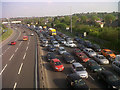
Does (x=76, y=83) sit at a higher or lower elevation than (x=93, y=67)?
lower

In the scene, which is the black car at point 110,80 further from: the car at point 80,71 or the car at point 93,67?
the car at point 93,67

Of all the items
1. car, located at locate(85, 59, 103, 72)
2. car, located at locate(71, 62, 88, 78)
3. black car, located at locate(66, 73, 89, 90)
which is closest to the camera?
black car, located at locate(66, 73, 89, 90)

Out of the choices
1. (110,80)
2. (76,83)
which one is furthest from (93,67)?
(76,83)

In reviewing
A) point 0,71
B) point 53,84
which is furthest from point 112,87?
point 0,71

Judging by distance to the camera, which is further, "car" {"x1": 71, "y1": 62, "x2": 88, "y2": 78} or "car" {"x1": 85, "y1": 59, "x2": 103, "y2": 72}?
"car" {"x1": 85, "y1": 59, "x2": 103, "y2": 72}

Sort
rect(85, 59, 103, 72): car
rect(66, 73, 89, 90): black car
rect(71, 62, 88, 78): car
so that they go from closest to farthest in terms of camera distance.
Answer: rect(66, 73, 89, 90): black car < rect(71, 62, 88, 78): car < rect(85, 59, 103, 72): car

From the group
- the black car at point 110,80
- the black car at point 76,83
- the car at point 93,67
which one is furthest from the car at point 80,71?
the black car at point 76,83

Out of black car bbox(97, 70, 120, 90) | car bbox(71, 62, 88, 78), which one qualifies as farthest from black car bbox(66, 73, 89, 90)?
car bbox(71, 62, 88, 78)

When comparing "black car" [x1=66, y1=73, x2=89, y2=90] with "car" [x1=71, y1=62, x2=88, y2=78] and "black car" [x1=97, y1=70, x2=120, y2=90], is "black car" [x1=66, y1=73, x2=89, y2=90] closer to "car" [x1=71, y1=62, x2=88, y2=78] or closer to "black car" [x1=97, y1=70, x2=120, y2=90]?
"black car" [x1=97, y1=70, x2=120, y2=90]

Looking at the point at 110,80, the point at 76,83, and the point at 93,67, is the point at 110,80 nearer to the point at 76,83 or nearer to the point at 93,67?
the point at 76,83

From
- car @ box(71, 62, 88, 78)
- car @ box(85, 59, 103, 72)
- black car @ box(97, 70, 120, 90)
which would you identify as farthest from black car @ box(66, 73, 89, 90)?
car @ box(85, 59, 103, 72)

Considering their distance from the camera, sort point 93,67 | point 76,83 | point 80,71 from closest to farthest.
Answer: point 76,83
point 80,71
point 93,67

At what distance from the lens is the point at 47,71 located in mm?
18609

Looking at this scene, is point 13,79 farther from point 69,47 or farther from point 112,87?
point 69,47
